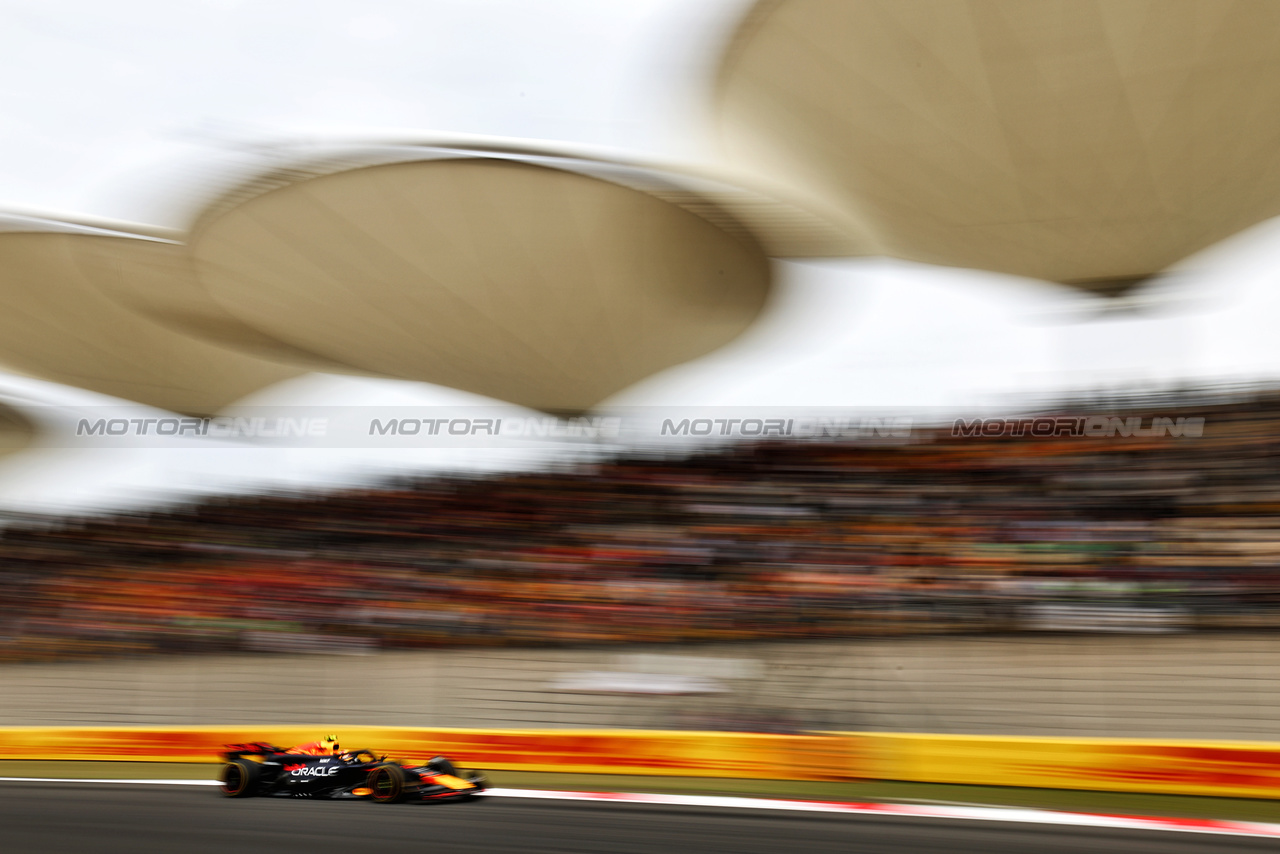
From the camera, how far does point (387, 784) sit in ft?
22.7

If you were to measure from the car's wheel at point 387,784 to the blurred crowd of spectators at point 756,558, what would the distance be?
276 cm

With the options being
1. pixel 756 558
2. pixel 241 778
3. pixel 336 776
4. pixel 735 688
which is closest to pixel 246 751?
pixel 241 778

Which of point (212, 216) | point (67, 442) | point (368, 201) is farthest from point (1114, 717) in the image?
point (67, 442)

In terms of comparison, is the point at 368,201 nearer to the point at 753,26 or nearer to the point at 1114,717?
the point at 753,26

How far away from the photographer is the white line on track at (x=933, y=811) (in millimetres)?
6062

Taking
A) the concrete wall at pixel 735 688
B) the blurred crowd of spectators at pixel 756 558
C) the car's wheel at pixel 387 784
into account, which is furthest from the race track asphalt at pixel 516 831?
the blurred crowd of spectators at pixel 756 558

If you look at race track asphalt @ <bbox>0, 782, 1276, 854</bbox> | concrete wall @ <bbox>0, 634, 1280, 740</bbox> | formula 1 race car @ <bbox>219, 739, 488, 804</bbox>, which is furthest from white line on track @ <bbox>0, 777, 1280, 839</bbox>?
concrete wall @ <bbox>0, 634, 1280, 740</bbox>

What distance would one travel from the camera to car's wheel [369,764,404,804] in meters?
6.89

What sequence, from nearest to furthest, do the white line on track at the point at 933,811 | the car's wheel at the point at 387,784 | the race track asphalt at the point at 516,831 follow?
the race track asphalt at the point at 516,831
the white line on track at the point at 933,811
the car's wheel at the point at 387,784

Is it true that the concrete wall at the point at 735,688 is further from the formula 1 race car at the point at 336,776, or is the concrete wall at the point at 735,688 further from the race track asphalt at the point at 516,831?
the formula 1 race car at the point at 336,776

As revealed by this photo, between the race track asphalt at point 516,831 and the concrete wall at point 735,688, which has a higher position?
the concrete wall at point 735,688

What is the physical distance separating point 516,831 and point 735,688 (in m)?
3.21

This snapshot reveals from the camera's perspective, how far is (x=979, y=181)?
10.7 meters

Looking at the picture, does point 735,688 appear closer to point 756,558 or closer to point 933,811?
point 756,558
